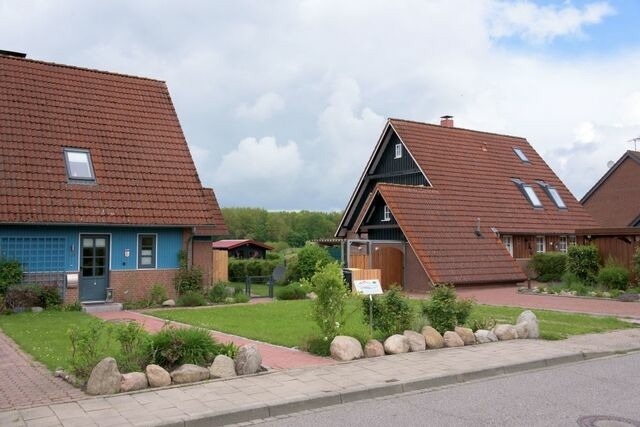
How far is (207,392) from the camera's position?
8.62m

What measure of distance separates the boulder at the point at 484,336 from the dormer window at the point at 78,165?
48.0 feet

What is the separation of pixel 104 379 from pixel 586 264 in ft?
71.0

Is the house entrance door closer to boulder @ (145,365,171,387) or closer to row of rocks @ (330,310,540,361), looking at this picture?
row of rocks @ (330,310,540,361)

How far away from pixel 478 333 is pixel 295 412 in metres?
6.11

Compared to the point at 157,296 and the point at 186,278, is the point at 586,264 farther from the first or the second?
the point at 157,296

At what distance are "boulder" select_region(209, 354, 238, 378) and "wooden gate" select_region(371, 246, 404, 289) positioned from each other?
17921 mm

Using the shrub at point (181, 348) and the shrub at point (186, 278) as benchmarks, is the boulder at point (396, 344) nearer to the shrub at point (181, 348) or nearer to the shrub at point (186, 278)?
the shrub at point (181, 348)

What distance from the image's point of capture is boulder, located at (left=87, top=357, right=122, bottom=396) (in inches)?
333

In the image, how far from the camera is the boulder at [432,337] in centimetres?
1206

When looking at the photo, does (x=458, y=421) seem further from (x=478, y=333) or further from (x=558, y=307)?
(x=558, y=307)

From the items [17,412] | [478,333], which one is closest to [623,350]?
[478,333]

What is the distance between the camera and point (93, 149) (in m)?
22.5

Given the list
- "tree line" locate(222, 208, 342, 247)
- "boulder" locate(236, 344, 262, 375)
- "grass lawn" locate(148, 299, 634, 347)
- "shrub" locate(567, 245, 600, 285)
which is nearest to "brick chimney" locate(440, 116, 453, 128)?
"shrub" locate(567, 245, 600, 285)

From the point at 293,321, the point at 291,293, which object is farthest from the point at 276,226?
the point at 293,321
